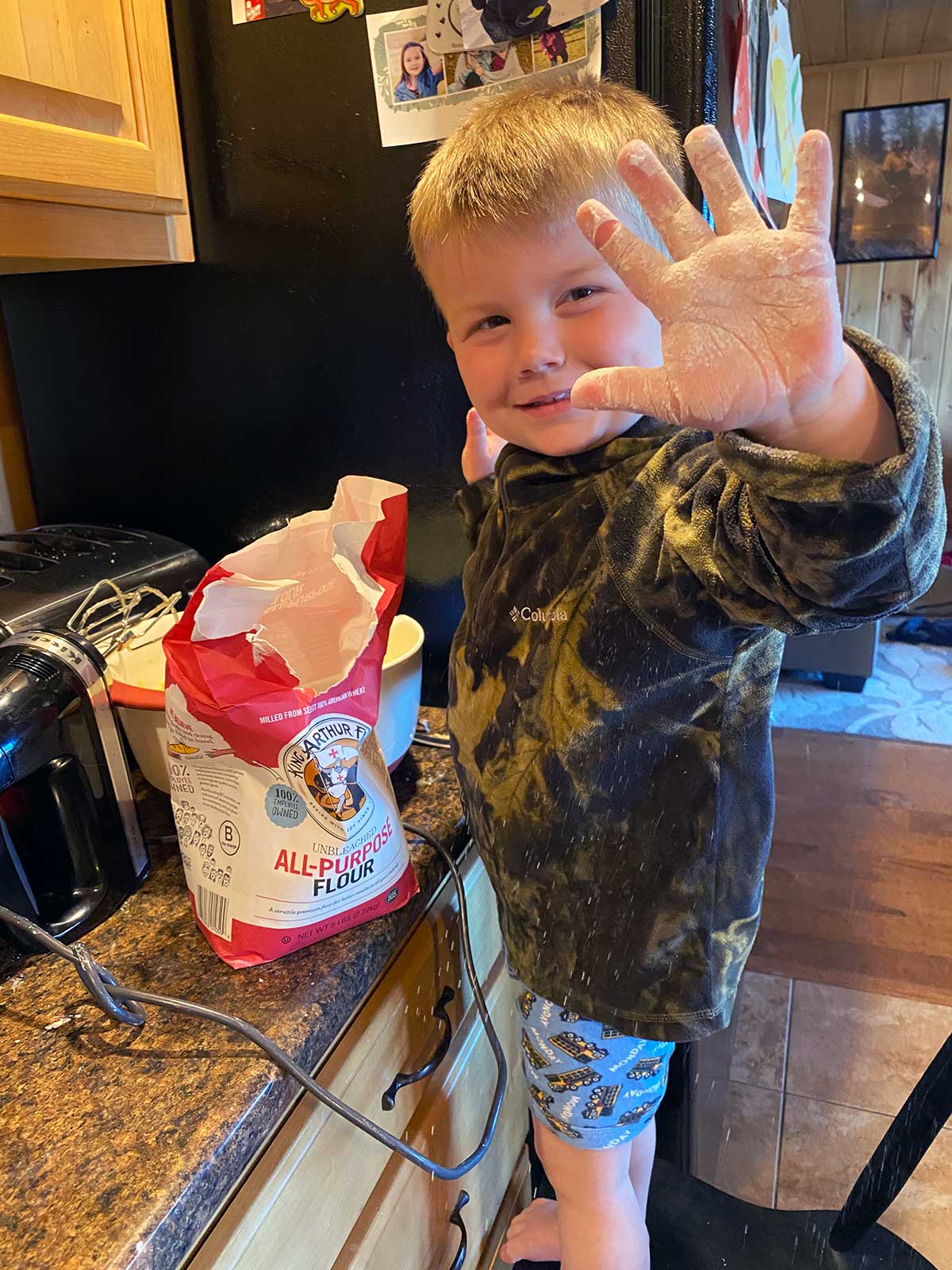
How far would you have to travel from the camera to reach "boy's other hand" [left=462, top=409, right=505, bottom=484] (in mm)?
910

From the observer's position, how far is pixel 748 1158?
60.1 inches

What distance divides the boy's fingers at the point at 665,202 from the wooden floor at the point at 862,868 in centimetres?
177

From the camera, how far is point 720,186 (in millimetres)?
441

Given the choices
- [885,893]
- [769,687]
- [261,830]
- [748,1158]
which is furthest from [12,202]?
[885,893]

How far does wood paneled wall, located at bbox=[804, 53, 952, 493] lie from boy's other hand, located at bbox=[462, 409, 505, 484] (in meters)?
3.13

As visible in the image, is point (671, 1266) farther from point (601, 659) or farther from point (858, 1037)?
point (858, 1037)

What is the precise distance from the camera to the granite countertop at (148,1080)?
1.66 feet

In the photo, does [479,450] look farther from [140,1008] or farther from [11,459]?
[11,459]

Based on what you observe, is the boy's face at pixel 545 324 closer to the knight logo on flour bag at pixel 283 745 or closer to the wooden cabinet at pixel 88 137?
the knight logo on flour bag at pixel 283 745

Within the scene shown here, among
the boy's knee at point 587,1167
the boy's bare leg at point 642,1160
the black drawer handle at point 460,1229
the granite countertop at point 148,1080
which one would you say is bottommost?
the black drawer handle at point 460,1229

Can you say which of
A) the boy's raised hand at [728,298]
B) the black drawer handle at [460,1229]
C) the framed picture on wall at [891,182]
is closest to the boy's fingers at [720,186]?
the boy's raised hand at [728,298]

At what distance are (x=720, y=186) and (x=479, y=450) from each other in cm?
49

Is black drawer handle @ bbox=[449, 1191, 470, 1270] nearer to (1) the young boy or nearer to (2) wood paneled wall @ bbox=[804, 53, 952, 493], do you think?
(1) the young boy

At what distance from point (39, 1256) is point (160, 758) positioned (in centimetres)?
43
